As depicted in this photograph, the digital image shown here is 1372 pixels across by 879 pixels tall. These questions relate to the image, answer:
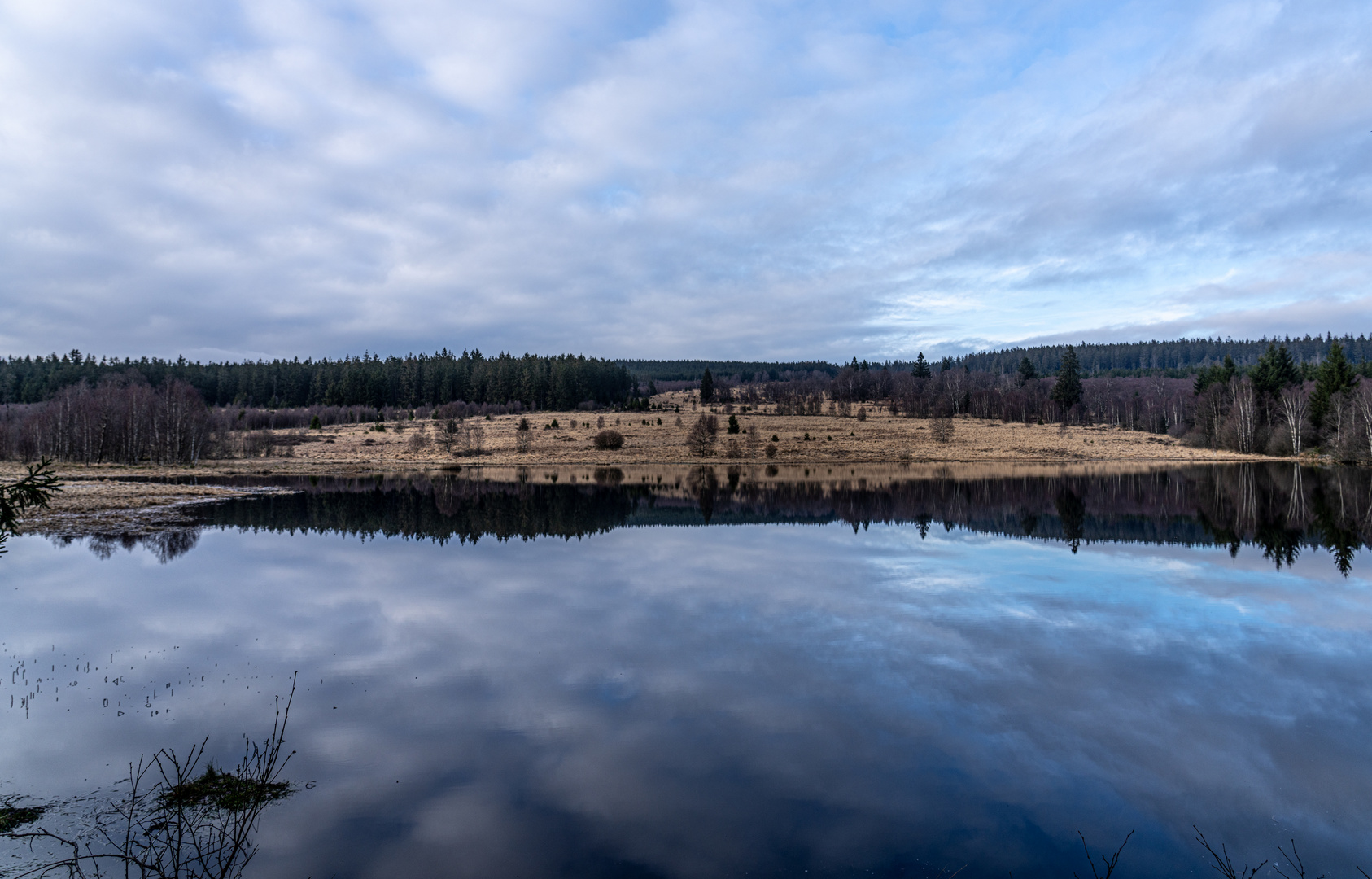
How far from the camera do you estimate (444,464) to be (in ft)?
210

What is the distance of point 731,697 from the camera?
385 inches

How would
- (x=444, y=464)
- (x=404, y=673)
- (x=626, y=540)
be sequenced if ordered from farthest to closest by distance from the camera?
(x=444, y=464)
(x=626, y=540)
(x=404, y=673)

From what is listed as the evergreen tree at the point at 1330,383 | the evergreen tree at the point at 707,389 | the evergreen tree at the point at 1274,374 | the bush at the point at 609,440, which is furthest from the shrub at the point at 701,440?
the evergreen tree at the point at 1274,374

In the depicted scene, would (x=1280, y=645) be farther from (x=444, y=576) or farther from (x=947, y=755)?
(x=444, y=576)

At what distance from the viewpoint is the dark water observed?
6.54 metres

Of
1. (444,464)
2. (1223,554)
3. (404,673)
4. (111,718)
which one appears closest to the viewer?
(111,718)

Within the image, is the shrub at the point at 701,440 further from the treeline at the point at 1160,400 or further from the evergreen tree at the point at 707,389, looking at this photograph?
the evergreen tree at the point at 707,389

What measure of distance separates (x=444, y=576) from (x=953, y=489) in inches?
1249

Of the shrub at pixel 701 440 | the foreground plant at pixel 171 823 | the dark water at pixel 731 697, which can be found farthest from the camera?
the shrub at pixel 701 440

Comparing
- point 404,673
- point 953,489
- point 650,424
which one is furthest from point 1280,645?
point 650,424

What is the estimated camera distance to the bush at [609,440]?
71.0m

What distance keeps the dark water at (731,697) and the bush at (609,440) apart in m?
48.6

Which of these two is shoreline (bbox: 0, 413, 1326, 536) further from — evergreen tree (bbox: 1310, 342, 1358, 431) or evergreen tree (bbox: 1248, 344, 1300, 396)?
evergreen tree (bbox: 1248, 344, 1300, 396)

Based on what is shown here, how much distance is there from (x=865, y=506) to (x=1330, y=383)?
57325mm
